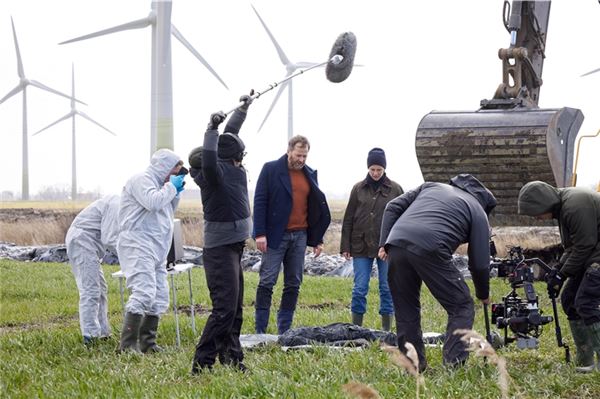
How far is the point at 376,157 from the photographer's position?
9.23 m

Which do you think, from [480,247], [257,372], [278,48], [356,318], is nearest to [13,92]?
[278,48]

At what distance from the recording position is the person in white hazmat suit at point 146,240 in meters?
7.74

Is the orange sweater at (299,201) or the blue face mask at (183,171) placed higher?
the blue face mask at (183,171)

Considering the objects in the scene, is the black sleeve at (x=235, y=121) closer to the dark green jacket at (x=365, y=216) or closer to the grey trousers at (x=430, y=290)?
the grey trousers at (x=430, y=290)

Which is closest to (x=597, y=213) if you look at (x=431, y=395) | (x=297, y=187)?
(x=431, y=395)

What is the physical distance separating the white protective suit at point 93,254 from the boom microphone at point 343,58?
2.28 m

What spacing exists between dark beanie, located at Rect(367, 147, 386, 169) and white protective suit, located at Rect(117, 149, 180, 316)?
2.02m

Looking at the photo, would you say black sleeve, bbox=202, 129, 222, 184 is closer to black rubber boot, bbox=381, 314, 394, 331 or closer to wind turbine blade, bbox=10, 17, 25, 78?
black rubber boot, bbox=381, 314, 394, 331

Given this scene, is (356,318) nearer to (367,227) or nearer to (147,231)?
(367,227)

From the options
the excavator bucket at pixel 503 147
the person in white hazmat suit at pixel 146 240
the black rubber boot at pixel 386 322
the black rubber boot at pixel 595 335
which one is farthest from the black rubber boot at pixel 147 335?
the excavator bucket at pixel 503 147

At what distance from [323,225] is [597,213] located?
260cm

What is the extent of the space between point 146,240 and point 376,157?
8.05 ft

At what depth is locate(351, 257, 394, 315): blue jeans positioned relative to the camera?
888cm

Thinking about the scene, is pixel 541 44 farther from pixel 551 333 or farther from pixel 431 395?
pixel 431 395
